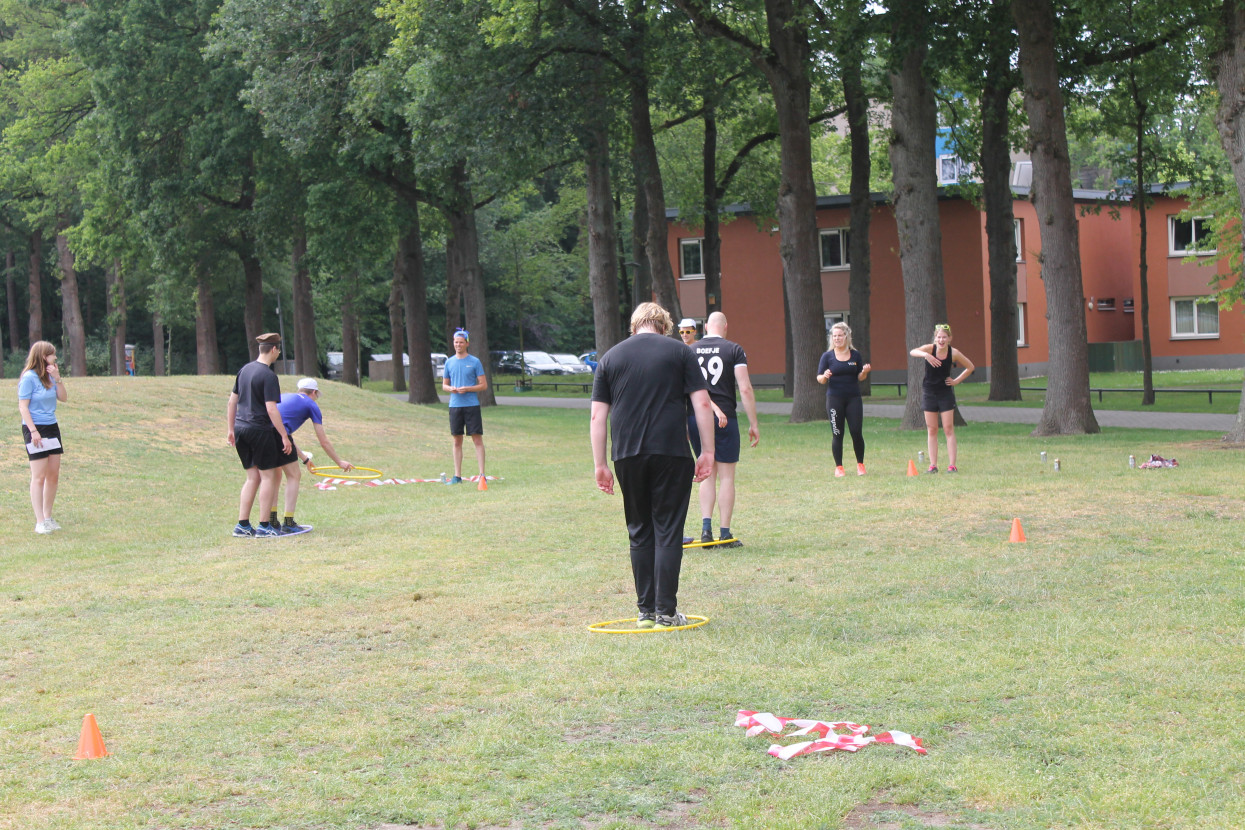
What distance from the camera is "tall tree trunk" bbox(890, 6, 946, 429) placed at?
74.9ft

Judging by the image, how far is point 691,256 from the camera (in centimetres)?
4997

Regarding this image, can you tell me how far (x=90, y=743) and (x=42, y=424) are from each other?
347 inches

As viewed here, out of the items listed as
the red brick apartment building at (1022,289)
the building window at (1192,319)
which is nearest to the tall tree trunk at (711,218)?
the red brick apartment building at (1022,289)

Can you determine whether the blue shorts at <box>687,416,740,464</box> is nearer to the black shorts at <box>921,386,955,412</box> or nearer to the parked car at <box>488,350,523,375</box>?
the black shorts at <box>921,386,955,412</box>

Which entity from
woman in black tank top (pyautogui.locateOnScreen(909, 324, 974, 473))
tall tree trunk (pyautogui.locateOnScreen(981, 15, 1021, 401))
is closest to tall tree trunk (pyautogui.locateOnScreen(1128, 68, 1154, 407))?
tall tree trunk (pyautogui.locateOnScreen(981, 15, 1021, 401))

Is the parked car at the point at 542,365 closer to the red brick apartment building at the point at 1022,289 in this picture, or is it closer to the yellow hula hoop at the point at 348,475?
the red brick apartment building at the point at 1022,289

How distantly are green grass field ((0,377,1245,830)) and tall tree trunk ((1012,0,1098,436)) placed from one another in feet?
23.6

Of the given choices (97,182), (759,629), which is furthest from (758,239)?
(759,629)

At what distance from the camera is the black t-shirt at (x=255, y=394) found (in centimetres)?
1183

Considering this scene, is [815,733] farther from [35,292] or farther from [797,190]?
[35,292]

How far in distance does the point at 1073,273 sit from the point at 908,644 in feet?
50.3

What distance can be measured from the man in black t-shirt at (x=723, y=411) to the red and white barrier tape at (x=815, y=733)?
510 cm

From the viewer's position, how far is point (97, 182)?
40688 mm

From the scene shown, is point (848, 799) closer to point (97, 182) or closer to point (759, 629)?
point (759, 629)
